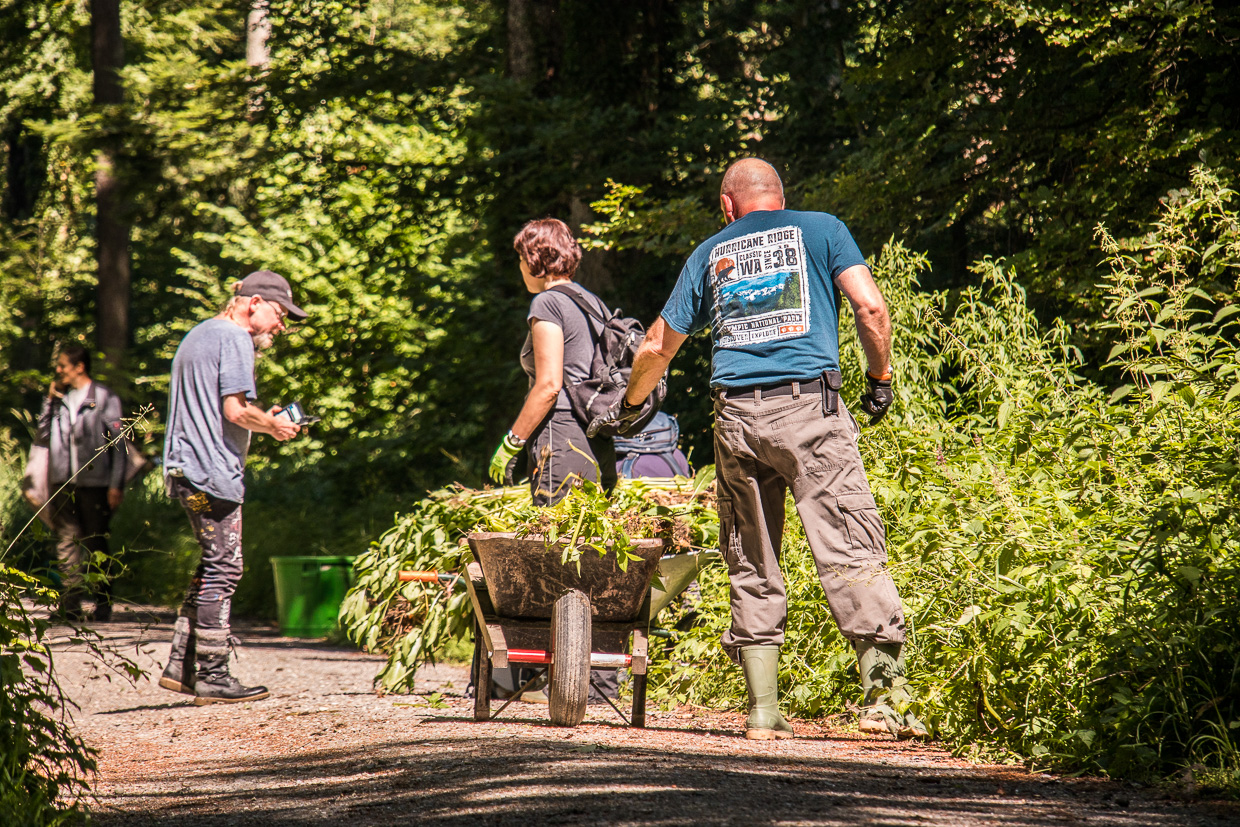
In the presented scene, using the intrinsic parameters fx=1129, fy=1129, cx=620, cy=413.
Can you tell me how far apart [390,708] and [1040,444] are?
308 cm

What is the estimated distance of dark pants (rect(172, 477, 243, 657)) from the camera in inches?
211

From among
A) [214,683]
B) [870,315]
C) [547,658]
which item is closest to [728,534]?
[547,658]

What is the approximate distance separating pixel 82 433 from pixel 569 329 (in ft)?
18.1

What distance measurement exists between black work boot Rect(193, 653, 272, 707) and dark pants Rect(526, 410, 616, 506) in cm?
191

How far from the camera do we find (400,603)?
5.87 m

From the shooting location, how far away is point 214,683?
5508mm

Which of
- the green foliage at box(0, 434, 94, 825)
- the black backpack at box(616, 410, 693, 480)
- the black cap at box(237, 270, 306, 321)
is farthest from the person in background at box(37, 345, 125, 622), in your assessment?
the green foliage at box(0, 434, 94, 825)

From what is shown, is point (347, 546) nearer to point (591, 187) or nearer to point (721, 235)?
point (591, 187)

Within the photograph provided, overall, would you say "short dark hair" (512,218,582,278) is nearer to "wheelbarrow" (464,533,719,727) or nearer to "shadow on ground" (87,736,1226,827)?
"wheelbarrow" (464,533,719,727)

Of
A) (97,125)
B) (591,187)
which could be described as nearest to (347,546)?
(591,187)

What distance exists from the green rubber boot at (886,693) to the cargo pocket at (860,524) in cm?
32

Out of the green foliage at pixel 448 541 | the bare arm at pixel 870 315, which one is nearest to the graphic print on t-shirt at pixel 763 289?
the bare arm at pixel 870 315

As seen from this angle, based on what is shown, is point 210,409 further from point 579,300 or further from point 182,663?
point 579,300

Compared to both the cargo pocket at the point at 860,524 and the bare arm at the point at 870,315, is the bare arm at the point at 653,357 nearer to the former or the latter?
the bare arm at the point at 870,315
